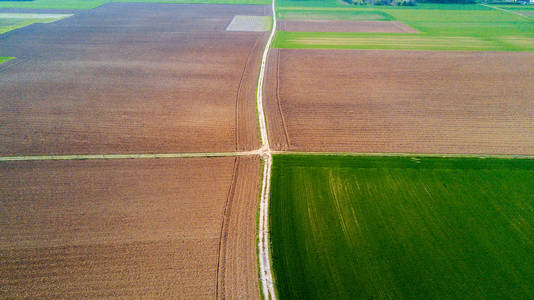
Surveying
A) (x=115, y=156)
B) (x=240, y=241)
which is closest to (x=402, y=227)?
(x=240, y=241)

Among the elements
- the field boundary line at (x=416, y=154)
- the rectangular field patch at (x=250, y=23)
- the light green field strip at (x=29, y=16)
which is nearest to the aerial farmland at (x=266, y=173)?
the field boundary line at (x=416, y=154)

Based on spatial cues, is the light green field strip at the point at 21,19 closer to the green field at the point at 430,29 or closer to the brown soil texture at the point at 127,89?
the brown soil texture at the point at 127,89

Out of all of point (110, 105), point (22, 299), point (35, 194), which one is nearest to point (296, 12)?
point (110, 105)

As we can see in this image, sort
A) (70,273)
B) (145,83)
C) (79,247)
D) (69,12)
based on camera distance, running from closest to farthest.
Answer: (70,273), (79,247), (145,83), (69,12)

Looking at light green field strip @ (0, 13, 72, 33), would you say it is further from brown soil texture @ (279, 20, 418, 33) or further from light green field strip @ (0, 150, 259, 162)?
light green field strip @ (0, 150, 259, 162)

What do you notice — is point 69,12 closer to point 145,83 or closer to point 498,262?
point 145,83

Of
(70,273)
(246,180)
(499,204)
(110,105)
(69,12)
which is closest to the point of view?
(70,273)
